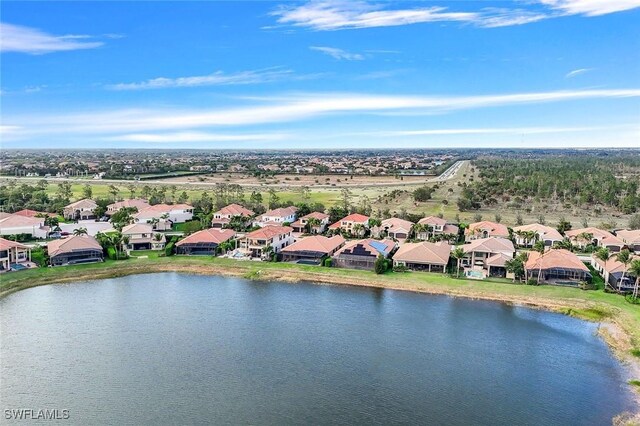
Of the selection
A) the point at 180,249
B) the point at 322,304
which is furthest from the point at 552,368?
the point at 180,249

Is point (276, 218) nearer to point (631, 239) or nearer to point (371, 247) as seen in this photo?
point (371, 247)

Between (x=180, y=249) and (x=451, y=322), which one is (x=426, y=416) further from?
(x=180, y=249)

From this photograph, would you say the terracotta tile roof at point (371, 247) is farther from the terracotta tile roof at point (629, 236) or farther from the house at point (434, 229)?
the terracotta tile roof at point (629, 236)

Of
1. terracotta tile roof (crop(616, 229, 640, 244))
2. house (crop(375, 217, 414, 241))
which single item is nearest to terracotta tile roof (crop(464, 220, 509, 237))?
house (crop(375, 217, 414, 241))

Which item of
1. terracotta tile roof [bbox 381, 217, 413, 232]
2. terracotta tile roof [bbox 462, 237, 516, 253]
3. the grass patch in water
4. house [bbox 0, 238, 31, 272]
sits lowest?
the grass patch in water

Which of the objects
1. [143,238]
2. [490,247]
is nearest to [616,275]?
[490,247]

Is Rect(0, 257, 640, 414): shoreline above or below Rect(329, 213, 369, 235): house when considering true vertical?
below

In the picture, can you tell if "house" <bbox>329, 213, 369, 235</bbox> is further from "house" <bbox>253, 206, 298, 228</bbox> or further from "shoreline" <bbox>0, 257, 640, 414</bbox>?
"shoreline" <bbox>0, 257, 640, 414</bbox>
